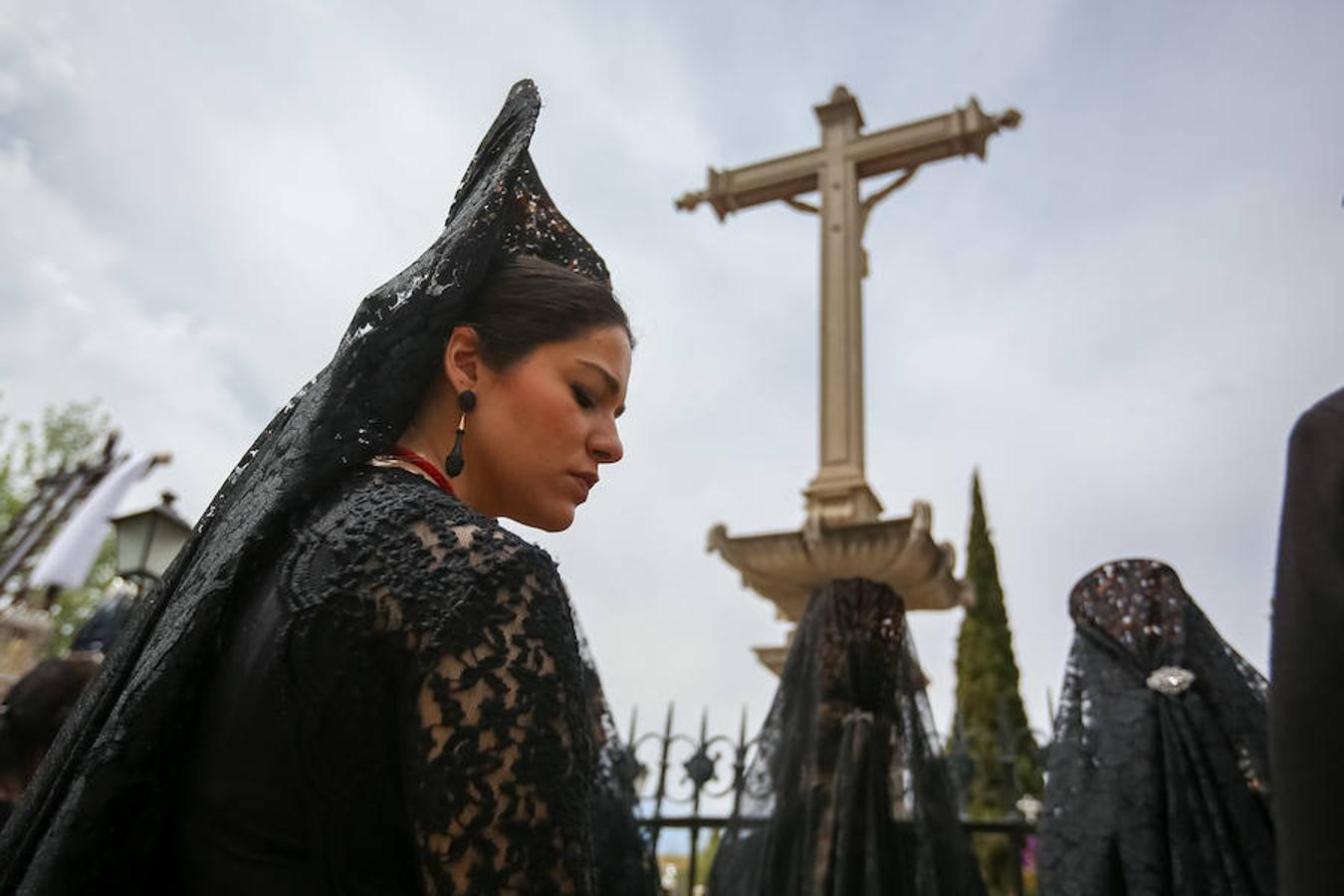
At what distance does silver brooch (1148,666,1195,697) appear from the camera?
3199 millimetres

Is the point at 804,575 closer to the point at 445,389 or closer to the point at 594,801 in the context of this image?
the point at 594,801

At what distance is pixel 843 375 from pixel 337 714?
5.39 m

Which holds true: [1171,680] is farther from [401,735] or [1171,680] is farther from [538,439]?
[401,735]

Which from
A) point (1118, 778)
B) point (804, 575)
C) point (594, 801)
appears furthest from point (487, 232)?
point (804, 575)

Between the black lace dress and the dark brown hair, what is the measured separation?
1.49ft

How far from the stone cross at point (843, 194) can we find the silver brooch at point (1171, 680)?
2.38 m

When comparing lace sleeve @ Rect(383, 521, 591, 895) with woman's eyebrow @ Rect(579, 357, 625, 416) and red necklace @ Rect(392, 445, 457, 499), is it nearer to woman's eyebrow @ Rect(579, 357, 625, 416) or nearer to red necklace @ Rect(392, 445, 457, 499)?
red necklace @ Rect(392, 445, 457, 499)

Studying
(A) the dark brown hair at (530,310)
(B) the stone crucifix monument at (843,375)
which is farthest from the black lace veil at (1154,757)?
(A) the dark brown hair at (530,310)

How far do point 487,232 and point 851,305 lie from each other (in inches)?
202

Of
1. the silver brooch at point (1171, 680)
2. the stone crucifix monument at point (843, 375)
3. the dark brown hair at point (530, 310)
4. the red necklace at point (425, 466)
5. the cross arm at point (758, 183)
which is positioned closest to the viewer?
the red necklace at point (425, 466)

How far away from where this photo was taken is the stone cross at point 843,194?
235 inches

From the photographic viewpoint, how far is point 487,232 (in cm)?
156

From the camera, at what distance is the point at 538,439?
1.47 meters

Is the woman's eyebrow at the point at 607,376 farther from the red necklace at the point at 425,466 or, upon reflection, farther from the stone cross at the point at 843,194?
the stone cross at the point at 843,194
